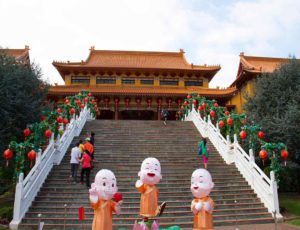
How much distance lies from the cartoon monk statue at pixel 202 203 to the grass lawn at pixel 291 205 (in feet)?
13.5

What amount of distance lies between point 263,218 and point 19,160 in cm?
674

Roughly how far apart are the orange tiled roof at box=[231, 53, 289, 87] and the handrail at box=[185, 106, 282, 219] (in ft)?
34.5

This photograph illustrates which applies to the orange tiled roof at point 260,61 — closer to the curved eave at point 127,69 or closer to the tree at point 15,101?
the curved eave at point 127,69

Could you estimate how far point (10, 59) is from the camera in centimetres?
1230

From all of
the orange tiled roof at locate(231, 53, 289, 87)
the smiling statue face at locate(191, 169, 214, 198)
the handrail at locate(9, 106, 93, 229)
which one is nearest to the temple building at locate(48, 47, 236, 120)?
the orange tiled roof at locate(231, 53, 289, 87)

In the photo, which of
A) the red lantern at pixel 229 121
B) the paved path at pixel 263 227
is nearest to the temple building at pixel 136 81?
the red lantern at pixel 229 121

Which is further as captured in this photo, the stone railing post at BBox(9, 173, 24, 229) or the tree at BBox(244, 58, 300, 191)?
the tree at BBox(244, 58, 300, 191)

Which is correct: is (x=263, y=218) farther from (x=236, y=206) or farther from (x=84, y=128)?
(x=84, y=128)

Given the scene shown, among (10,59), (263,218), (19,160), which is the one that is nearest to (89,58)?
(10,59)

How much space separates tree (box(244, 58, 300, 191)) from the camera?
1128 centimetres

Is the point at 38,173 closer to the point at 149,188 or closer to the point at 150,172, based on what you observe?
the point at 149,188

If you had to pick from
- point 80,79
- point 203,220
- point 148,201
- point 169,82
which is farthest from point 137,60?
point 203,220

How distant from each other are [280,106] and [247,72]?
34.2 ft

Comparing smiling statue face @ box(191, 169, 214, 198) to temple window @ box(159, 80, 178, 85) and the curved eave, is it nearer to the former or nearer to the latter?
the curved eave
